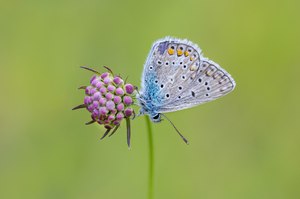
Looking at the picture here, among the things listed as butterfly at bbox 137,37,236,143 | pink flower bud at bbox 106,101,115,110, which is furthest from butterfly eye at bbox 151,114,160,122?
pink flower bud at bbox 106,101,115,110

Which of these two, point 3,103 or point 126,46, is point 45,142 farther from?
point 126,46

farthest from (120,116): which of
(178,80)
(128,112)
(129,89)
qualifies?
(178,80)

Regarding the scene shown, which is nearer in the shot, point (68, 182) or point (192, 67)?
point (192, 67)

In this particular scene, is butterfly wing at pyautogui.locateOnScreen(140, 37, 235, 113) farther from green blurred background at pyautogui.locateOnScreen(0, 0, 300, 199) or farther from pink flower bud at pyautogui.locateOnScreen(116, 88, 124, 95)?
green blurred background at pyautogui.locateOnScreen(0, 0, 300, 199)

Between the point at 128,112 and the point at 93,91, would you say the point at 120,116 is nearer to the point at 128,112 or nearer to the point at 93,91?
the point at 128,112

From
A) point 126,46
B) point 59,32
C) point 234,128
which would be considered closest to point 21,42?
point 59,32
